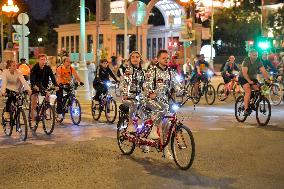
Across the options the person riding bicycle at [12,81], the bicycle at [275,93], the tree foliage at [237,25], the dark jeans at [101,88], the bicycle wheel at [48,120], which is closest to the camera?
the person riding bicycle at [12,81]

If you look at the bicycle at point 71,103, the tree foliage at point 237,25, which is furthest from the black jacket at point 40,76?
the tree foliage at point 237,25

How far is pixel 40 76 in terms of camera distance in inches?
500

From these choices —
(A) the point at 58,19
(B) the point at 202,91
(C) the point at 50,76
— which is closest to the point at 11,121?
(C) the point at 50,76

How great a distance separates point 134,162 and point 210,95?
11379 mm

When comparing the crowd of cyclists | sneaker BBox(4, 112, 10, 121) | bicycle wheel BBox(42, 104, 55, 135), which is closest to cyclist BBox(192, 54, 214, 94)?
the crowd of cyclists

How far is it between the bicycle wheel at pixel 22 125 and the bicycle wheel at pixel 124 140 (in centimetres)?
243

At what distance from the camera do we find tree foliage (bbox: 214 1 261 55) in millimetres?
61094

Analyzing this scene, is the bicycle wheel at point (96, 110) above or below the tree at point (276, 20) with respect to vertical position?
below

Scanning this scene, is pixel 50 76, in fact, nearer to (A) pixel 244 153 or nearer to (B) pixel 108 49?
(A) pixel 244 153

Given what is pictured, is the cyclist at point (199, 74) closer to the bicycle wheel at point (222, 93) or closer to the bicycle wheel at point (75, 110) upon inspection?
the bicycle wheel at point (222, 93)

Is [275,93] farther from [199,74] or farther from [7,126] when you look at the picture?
[7,126]

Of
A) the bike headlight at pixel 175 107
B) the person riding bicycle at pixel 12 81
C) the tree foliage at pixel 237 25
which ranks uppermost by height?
the tree foliage at pixel 237 25

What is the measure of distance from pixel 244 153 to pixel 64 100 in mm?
5670

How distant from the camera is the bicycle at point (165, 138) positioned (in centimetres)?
824
